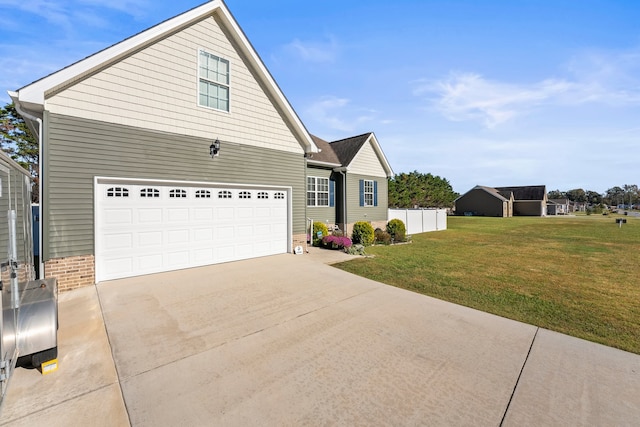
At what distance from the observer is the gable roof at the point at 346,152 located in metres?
14.2

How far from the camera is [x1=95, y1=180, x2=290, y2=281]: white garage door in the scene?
665 cm

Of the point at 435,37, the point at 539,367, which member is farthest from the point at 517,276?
the point at 435,37

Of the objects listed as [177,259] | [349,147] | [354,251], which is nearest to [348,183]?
[349,147]

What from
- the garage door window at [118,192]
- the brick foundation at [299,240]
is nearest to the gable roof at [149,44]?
the garage door window at [118,192]

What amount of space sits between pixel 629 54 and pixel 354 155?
35.0ft

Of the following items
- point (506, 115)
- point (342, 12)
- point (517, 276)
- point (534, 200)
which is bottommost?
point (517, 276)

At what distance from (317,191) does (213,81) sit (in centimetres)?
732

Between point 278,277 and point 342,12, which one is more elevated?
point 342,12

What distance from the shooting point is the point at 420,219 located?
2027 cm

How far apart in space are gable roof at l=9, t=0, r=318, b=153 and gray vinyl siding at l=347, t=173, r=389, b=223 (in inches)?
198

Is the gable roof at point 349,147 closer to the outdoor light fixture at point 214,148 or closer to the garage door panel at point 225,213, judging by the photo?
the garage door panel at point 225,213

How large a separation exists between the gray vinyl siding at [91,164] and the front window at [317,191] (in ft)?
18.6

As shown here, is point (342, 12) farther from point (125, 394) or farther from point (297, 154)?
point (125, 394)

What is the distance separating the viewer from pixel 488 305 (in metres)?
5.40
